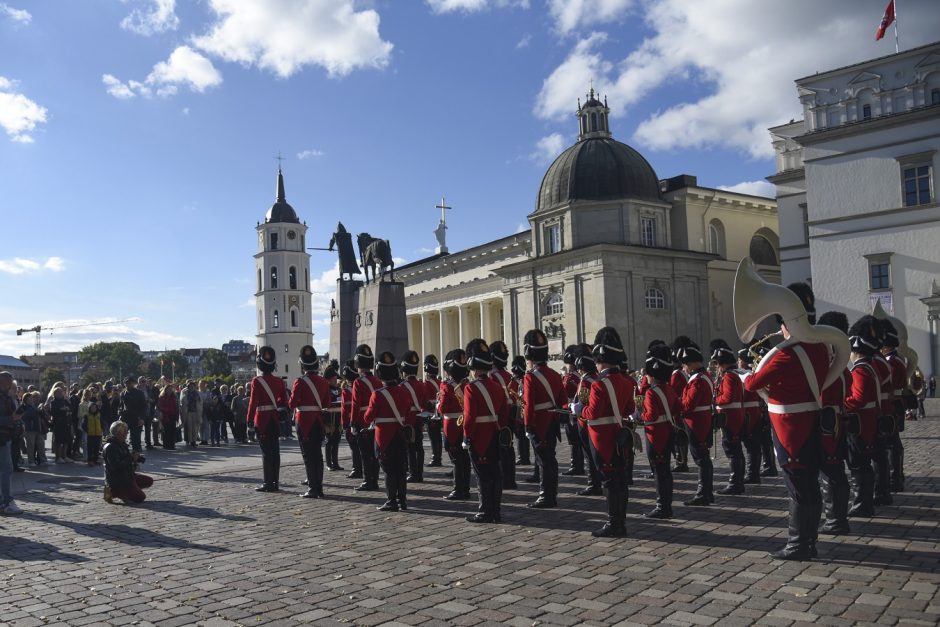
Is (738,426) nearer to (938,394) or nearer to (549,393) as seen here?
(549,393)

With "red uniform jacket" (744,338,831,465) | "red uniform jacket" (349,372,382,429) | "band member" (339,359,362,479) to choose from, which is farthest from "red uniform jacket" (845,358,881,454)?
"band member" (339,359,362,479)

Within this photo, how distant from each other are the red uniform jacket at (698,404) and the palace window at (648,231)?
42400 millimetres

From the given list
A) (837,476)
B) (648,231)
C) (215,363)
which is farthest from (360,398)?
(215,363)

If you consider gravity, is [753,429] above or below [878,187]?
below

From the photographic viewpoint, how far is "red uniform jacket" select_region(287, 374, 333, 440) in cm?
1342

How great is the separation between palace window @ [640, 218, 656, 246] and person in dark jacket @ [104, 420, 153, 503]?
43.4m

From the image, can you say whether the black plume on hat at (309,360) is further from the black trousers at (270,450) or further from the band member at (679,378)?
the band member at (679,378)

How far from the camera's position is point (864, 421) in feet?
31.1

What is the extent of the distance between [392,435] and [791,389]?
5457mm

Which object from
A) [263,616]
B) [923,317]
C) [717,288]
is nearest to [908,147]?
[923,317]

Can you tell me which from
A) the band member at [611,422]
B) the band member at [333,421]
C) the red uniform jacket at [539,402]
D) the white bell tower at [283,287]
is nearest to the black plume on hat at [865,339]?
the band member at [611,422]

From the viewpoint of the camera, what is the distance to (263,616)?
20.7 feet

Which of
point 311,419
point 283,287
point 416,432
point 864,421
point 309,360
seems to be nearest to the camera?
point 864,421

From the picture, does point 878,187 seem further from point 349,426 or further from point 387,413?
point 387,413
